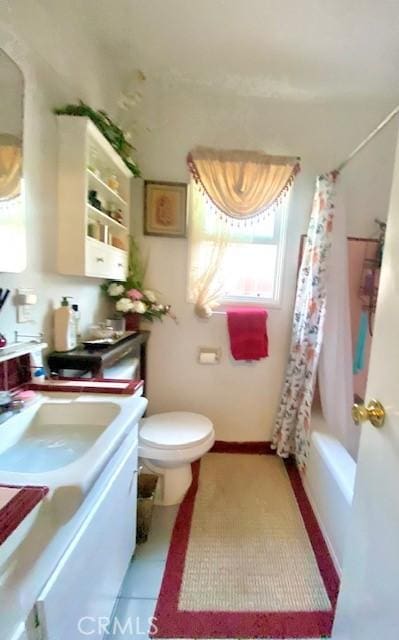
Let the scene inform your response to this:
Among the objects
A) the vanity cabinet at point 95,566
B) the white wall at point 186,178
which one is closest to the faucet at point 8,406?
the vanity cabinet at point 95,566

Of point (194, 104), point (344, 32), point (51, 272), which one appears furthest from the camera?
point (194, 104)

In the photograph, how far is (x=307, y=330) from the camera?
1.90 metres

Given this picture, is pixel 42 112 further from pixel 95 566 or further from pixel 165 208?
pixel 95 566

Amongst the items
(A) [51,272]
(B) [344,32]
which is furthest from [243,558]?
(B) [344,32]

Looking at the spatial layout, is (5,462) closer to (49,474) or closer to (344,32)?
(49,474)

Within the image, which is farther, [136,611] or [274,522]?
[274,522]

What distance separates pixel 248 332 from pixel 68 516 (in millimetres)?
1678

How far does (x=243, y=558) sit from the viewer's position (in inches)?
56.2

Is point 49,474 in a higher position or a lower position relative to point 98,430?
higher

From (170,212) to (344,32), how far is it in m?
1.32

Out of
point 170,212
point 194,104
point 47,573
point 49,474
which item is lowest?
point 47,573

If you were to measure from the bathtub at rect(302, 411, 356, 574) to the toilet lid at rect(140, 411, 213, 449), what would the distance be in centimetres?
66

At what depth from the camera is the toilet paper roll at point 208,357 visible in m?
2.20

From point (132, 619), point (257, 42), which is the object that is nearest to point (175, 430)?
point (132, 619)
